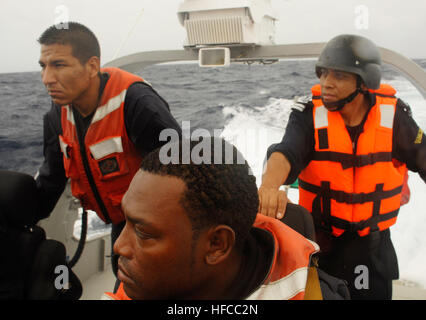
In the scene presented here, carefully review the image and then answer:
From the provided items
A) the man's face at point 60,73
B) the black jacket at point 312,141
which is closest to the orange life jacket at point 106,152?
the man's face at point 60,73

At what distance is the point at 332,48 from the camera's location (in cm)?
153

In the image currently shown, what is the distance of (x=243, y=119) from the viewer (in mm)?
7191

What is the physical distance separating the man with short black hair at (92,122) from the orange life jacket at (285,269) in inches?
28.1

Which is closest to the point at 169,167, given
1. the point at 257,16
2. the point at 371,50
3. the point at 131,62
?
the point at 371,50

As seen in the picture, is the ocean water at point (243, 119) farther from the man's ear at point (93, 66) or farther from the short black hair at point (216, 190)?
the short black hair at point (216, 190)

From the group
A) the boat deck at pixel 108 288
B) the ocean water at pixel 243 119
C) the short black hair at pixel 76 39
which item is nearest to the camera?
the short black hair at pixel 76 39

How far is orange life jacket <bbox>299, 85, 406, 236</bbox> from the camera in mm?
1522

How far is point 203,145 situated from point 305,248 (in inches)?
13.6

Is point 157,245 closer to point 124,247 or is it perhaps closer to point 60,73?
point 124,247

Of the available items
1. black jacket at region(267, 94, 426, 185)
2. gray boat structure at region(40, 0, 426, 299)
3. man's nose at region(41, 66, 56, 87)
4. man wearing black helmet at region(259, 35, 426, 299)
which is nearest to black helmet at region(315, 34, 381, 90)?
man wearing black helmet at region(259, 35, 426, 299)

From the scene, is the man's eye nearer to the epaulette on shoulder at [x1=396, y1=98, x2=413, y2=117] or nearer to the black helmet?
the black helmet

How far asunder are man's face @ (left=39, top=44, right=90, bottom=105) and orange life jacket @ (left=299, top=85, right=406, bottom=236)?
40.5 inches

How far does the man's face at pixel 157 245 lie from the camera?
709mm
